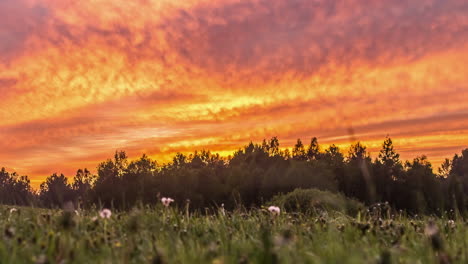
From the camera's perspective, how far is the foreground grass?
14.6 ft

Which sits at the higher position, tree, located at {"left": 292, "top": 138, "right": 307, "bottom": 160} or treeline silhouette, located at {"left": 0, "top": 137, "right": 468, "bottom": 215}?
tree, located at {"left": 292, "top": 138, "right": 307, "bottom": 160}

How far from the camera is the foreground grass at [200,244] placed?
4.44 m

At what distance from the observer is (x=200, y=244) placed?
576 cm

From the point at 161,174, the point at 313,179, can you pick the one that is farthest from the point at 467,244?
the point at 161,174

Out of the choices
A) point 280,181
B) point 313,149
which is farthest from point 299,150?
point 280,181

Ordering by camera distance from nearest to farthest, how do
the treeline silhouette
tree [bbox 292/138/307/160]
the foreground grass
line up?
the foreground grass → the treeline silhouette → tree [bbox 292/138/307/160]

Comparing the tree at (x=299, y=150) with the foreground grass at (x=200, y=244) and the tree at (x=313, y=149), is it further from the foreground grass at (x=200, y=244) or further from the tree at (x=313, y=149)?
the foreground grass at (x=200, y=244)

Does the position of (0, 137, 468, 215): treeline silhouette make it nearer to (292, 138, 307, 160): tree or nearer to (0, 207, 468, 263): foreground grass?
(292, 138, 307, 160): tree

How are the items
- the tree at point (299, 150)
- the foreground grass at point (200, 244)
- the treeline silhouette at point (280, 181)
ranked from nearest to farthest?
1. the foreground grass at point (200, 244)
2. the treeline silhouette at point (280, 181)
3. the tree at point (299, 150)

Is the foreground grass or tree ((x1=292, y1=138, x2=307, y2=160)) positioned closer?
the foreground grass

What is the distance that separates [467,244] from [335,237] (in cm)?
167

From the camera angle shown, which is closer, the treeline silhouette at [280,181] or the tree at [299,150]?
the treeline silhouette at [280,181]

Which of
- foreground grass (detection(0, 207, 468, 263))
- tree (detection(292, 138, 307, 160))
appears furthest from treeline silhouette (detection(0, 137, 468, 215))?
foreground grass (detection(0, 207, 468, 263))

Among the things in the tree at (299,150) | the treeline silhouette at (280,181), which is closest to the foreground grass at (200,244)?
the treeline silhouette at (280,181)
